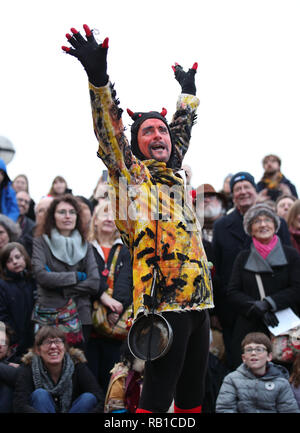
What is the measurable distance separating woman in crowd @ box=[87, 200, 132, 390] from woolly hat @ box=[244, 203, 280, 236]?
4.04ft

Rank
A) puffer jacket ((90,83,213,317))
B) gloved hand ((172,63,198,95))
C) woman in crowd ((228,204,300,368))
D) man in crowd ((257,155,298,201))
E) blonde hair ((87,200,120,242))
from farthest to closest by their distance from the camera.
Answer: man in crowd ((257,155,298,201)) → blonde hair ((87,200,120,242)) → woman in crowd ((228,204,300,368)) → gloved hand ((172,63,198,95)) → puffer jacket ((90,83,213,317))

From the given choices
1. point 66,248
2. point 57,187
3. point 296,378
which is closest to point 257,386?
point 296,378

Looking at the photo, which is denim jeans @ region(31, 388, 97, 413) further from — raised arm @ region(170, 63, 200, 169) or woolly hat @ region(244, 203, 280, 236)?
raised arm @ region(170, 63, 200, 169)

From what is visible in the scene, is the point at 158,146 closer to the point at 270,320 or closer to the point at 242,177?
the point at 270,320

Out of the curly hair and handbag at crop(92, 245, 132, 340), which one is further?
the curly hair

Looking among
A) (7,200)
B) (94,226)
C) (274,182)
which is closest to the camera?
(94,226)

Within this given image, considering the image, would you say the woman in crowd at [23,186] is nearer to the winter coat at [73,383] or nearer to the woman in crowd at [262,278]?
the winter coat at [73,383]

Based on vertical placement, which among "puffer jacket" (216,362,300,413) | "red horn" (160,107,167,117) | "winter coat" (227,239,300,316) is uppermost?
"red horn" (160,107,167,117)

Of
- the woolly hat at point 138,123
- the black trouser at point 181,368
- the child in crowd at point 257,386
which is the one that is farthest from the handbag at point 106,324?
the woolly hat at point 138,123

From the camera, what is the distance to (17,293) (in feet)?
18.3

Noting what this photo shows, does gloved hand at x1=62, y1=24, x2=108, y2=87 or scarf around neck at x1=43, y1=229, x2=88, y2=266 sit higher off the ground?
gloved hand at x1=62, y1=24, x2=108, y2=87

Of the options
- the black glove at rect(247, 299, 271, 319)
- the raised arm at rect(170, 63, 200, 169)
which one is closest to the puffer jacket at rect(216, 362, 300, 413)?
the black glove at rect(247, 299, 271, 319)

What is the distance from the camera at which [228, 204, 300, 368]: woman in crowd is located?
5375mm

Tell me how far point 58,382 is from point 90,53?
301 cm
